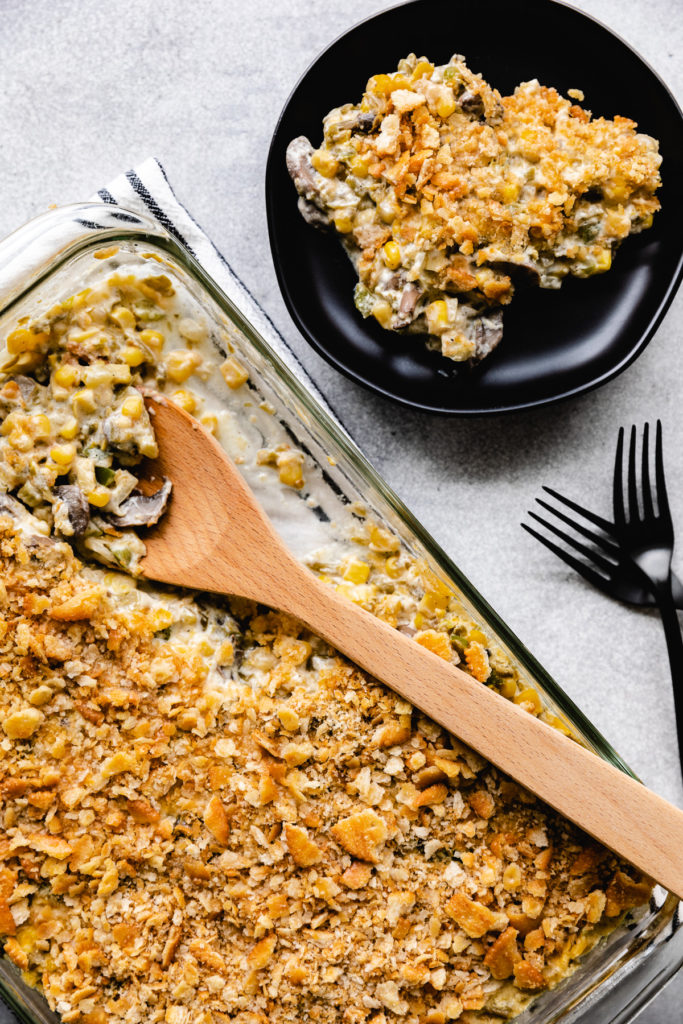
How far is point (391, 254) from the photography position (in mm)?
1613

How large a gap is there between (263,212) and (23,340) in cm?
65

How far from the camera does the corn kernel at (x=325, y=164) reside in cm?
164

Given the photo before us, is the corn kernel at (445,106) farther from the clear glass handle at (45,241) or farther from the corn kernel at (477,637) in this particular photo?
the corn kernel at (477,637)

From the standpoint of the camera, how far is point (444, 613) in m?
1.53

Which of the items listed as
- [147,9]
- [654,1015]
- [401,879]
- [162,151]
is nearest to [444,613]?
[401,879]

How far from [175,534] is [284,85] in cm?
Result: 106

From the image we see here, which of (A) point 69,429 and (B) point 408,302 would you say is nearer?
(A) point 69,429

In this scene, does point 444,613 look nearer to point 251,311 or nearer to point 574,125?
point 251,311

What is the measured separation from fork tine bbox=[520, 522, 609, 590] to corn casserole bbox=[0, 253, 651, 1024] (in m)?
0.41

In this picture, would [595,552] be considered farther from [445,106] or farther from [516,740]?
[445,106]

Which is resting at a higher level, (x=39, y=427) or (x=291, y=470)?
(x=39, y=427)

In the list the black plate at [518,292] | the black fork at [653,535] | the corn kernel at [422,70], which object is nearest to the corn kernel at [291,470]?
the black plate at [518,292]

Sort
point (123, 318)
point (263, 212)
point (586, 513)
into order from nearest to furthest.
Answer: point (123, 318) → point (586, 513) → point (263, 212)

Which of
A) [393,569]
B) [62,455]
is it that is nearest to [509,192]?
[393,569]
